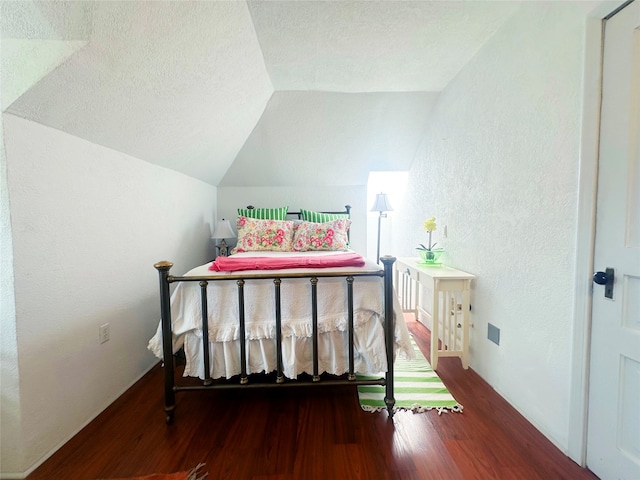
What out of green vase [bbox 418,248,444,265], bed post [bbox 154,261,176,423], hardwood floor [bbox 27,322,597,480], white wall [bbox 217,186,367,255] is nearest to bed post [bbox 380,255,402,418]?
hardwood floor [bbox 27,322,597,480]

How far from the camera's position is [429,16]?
156cm

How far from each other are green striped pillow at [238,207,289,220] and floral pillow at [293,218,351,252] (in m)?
0.41

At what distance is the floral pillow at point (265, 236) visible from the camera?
2.87 metres

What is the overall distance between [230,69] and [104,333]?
187cm

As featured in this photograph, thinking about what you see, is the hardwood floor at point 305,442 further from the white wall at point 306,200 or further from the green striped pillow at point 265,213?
the white wall at point 306,200

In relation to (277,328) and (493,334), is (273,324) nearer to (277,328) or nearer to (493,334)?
(277,328)

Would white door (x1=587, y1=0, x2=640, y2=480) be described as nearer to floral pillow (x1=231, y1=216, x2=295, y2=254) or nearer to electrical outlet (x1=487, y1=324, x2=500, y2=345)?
electrical outlet (x1=487, y1=324, x2=500, y2=345)

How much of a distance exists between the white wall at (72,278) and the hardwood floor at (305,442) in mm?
177

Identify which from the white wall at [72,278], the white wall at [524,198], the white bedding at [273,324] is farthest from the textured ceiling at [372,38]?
the white bedding at [273,324]

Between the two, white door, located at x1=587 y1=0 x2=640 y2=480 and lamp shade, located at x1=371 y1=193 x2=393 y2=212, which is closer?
white door, located at x1=587 y1=0 x2=640 y2=480

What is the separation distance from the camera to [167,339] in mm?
1408

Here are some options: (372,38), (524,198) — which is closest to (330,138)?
(372,38)

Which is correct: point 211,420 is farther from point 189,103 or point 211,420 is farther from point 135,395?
point 189,103

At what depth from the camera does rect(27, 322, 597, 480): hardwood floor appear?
3.76 ft
